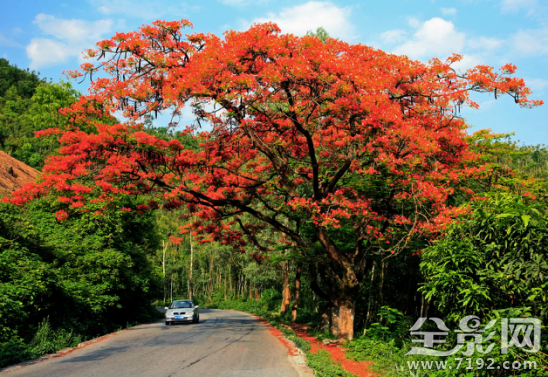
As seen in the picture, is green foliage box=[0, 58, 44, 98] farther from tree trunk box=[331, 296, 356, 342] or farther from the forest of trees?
tree trunk box=[331, 296, 356, 342]

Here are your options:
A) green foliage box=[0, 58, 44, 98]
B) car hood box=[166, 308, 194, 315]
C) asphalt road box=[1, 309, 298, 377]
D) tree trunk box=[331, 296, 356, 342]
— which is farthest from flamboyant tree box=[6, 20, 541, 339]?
green foliage box=[0, 58, 44, 98]

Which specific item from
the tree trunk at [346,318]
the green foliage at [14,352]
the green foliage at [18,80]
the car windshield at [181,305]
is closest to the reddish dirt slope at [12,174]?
the car windshield at [181,305]

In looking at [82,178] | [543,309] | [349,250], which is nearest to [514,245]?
[543,309]

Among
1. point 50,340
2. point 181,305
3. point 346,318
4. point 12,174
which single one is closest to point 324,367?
point 346,318

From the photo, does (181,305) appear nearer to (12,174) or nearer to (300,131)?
(300,131)

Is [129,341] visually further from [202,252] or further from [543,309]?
[202,252]

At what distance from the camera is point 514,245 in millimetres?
5621

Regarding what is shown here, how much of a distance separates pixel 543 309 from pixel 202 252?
68.9m

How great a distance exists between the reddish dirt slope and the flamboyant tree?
2165 cm

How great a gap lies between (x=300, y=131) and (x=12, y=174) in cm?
3310

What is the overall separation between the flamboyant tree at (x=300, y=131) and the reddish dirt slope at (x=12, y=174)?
21.6m

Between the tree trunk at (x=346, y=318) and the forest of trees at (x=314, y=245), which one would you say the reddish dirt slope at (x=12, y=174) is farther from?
the tree trunk at (x=346, y=318)

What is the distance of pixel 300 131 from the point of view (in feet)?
38.1

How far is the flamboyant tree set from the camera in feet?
35.9
